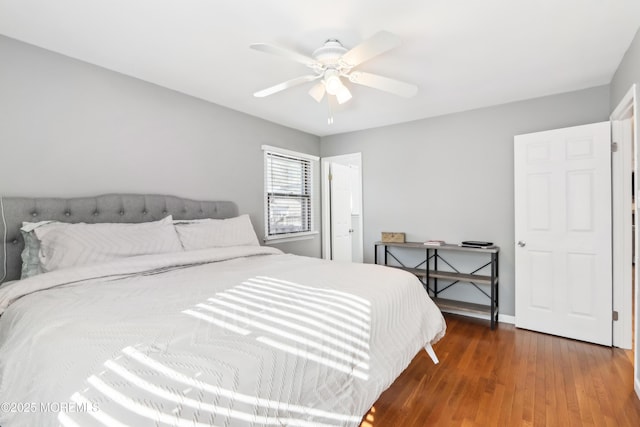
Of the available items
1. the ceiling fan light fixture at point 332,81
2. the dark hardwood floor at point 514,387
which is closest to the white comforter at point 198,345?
the dark hardwood floor at point 514,387

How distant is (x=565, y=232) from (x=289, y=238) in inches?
120

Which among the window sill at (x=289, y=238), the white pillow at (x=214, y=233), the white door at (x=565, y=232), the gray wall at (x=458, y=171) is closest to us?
the white pillow at (x=214, y=233)

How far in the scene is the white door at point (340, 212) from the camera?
475 centimetres

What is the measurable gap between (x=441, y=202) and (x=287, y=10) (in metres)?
2.85

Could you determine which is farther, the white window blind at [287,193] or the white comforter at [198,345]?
the white window blind at [287,193]

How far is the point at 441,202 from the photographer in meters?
3.75

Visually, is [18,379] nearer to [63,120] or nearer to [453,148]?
[63,120]

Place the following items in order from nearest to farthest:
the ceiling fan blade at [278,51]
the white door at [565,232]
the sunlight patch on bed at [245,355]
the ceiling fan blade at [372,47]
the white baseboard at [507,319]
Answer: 1. the sunlight patch on bed at [245,355]
2. the ceiling fan blade at [372,47]
3. the ceiling fan blade at [278,51]
4. the white door at [565,232]
5. the white baseboard at [507,319]

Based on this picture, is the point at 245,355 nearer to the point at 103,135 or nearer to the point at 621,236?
the point at 103,135

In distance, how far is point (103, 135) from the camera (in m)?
2.40

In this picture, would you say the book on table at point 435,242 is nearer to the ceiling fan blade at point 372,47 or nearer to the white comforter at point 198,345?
the white comforter at point 198,345

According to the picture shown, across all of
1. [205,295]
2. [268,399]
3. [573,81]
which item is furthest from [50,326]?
[573,81]

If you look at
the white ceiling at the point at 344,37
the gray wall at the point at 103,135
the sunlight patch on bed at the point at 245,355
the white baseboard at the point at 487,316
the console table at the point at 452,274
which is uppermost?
the white ceiling at the point at 344,37

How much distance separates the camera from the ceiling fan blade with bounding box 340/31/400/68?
62.0 inches
